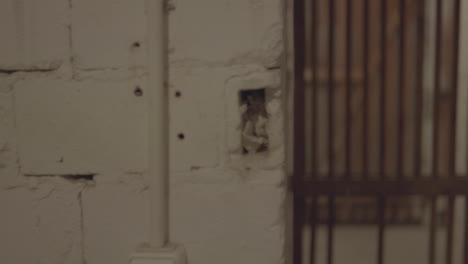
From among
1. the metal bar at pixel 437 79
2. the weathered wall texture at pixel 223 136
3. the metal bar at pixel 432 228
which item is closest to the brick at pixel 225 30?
the weathered wall texture at pixel 223 136

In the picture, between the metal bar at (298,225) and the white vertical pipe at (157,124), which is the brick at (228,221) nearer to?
the white vertical pipe at (157,124)

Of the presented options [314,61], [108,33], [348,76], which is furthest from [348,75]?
[108,33]

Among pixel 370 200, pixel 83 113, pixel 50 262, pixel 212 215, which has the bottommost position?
pixel 370 200

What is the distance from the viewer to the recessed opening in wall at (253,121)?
902 millimetres

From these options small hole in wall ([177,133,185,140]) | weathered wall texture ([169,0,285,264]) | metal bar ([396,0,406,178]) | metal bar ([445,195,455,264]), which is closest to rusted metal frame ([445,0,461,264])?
metal bar ([445,195,455,264])

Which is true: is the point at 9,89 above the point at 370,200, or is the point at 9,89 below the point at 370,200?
above

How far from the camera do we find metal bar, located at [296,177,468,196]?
1.14 m

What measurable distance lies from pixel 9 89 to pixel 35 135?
0.12 m

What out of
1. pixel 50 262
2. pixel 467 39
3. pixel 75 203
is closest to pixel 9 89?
pixel 75 203

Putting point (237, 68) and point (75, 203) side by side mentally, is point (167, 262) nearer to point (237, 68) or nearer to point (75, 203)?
point (75, 203)

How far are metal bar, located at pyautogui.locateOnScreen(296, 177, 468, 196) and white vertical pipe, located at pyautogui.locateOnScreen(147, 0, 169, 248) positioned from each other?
1.43ft

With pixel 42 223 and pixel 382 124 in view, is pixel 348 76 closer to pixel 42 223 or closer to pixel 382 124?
pixel 382 124

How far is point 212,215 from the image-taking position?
0.90 meters

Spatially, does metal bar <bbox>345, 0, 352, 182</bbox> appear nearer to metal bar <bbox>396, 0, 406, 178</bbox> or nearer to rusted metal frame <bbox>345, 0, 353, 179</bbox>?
rusted metal frame <bbox>345, 0, 353, 179</bbox>
